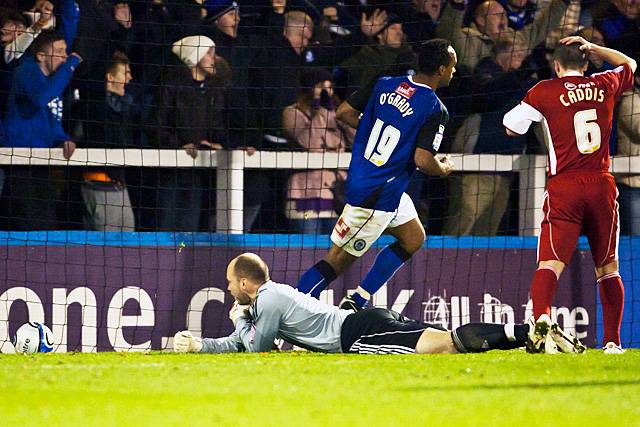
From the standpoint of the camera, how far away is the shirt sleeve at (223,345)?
791cm

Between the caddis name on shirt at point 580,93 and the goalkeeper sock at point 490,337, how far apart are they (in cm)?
158

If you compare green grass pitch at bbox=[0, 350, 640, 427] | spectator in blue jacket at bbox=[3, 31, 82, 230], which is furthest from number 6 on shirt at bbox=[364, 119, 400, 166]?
spectator in blue jacket at bbox=[3, 31, 82, 230]

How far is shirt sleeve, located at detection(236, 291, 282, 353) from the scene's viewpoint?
7539 millimetres

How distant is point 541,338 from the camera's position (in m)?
7.29

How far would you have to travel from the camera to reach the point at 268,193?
10836 mm

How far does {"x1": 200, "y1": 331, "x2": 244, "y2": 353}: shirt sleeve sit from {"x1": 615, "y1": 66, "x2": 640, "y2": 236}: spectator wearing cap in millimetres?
4494

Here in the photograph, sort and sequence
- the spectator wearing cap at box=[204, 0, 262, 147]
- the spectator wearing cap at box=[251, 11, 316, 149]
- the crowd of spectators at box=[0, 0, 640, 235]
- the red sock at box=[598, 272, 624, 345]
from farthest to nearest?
the spectator wearing cap at box=[251, 11, 316, 149]
the spectator wearing cap at box=[204, 0, 262, 147]
the crowd of spectators at box=[0, 0, 640, 235]
the red sock at box=[598, 272, 624, 345]

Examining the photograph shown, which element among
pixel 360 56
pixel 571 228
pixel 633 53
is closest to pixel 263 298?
pixel 571 228

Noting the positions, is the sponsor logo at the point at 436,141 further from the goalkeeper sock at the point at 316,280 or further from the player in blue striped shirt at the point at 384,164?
the goalkeeper sock at the point at 316,280

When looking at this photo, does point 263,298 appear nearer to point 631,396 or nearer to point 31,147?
point 631,396

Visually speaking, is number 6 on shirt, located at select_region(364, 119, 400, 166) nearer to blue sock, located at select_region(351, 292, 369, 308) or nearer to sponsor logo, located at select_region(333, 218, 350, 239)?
sponsor logo, located at select_region(333, 218, 350, 239)

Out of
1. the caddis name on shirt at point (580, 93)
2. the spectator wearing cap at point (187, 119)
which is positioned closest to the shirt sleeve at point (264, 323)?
the caddis name on shirt at point (580, 93)

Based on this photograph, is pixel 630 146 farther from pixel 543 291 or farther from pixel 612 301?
pixel 543 291

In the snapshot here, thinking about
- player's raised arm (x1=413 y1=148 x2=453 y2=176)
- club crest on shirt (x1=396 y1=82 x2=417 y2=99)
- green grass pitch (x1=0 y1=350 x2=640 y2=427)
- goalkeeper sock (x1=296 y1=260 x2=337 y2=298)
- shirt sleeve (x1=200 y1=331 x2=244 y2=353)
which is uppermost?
club crest on shirt (x1=396 y1=82 x2=417 y2=99)
